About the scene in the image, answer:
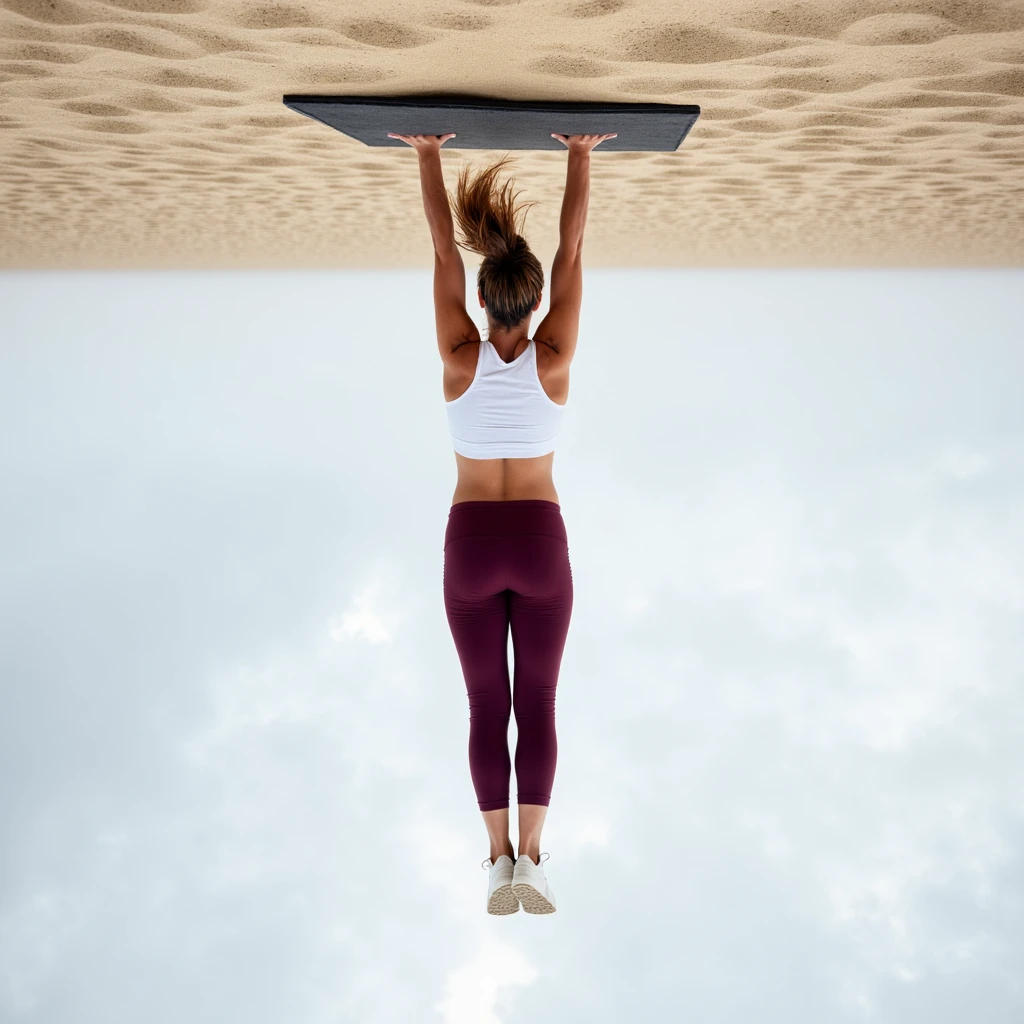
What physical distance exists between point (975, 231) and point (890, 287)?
13.4 ft

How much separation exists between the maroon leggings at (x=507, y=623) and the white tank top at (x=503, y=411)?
6.6 inches

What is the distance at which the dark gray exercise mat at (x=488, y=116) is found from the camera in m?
2.01

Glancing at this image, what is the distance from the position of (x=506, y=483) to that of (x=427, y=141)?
3.29 ft

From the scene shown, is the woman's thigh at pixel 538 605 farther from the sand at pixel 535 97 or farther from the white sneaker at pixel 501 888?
the sand at pixel 535 97

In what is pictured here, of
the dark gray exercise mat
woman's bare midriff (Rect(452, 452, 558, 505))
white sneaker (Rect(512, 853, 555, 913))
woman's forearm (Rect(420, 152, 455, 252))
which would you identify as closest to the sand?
the dark gray exercise mat

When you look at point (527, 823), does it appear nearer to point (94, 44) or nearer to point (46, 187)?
point (94, 44)

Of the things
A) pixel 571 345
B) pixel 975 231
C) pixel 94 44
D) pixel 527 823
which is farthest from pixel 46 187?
pixel 975 231

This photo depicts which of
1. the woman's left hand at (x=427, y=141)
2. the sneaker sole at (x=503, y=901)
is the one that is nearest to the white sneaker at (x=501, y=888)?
the sneaker sole at (x=503, y=901)

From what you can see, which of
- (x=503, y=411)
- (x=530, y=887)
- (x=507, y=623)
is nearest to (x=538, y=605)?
(x=507, y=623)

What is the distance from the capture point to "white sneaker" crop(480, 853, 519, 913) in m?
2.11

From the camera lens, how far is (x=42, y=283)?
7.37m

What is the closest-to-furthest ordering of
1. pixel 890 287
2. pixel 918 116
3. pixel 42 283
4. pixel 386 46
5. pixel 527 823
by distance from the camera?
pixel 386 46 → pixel 527 823 → pixel 918 116 → pixel 42 283 → pixel 890 287

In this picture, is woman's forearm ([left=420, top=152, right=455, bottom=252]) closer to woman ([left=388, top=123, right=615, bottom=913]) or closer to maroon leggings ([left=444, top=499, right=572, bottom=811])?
woman ([left=388, top=123, right=615, bottom=913])

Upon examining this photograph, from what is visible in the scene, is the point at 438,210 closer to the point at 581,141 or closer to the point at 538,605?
the point at 581,141
